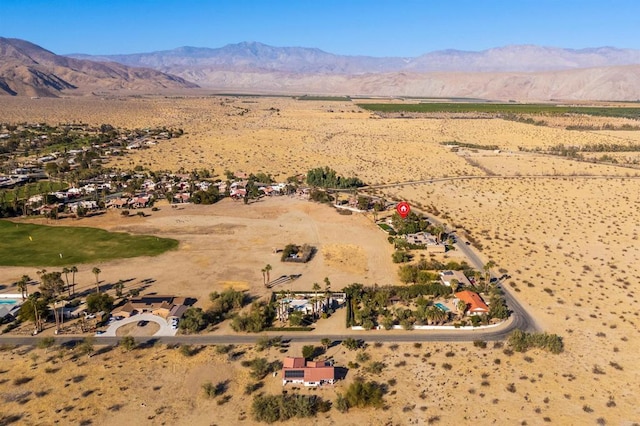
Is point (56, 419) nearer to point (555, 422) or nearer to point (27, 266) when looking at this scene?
point (27, 266)

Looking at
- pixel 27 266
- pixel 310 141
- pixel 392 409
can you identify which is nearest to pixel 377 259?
pixel 392 409

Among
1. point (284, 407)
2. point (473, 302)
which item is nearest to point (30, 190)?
point (284, 407)

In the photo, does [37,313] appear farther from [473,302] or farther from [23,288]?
[473,302]

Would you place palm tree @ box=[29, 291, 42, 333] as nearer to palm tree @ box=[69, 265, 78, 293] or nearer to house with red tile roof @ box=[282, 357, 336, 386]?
palm tree @ box=[69, 265, 78, 293]

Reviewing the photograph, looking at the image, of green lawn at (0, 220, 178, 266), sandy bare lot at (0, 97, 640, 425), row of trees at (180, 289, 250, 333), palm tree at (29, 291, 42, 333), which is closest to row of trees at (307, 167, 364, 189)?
sandy bare lot at (0, 97, 640, 425)

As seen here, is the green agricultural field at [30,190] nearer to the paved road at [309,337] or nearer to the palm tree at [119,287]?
the palm tree at [119,287]
